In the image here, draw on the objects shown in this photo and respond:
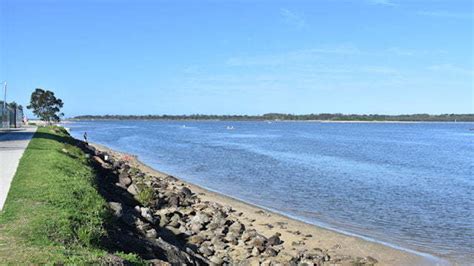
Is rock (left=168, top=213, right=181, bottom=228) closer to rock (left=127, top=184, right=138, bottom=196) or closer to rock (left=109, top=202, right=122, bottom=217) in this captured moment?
rock (left=109, top=202, right=122, bottom=217)

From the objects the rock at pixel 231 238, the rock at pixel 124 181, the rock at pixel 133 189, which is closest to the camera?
the rock at pixel 231 238

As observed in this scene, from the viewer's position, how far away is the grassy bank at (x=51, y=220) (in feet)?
25.8

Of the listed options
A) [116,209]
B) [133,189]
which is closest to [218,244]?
[116,209]

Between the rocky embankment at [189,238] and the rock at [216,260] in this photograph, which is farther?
the rock at [216,260]

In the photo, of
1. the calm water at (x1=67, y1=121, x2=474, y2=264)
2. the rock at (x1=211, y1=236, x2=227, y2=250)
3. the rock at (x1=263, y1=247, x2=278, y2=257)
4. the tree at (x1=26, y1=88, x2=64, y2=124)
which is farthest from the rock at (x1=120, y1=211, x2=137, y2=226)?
the tree at (x1=26, y1=88, x2=64, y2=124)

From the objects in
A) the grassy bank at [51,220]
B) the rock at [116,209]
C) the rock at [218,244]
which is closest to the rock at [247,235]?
the rock at [218,244]

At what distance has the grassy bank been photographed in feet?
25.8

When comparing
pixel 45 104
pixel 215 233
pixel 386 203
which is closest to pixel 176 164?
pixel 386 203

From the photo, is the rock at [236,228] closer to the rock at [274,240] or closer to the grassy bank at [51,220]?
the rock at [274,240]

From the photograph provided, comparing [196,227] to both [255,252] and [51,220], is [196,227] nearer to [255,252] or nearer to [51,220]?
[255,252]

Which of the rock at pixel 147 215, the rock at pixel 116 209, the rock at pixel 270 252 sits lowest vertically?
the rock at pixel 270 252

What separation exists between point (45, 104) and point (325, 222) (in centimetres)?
8194

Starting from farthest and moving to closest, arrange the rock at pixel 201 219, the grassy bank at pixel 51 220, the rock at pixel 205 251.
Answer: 1. the rock at pixel 201 219
2. the rock at pixel 205 251
3. the grassy bank at pixel 51 220

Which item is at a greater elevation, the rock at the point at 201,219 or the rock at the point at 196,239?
the rock at the point at 201,219
